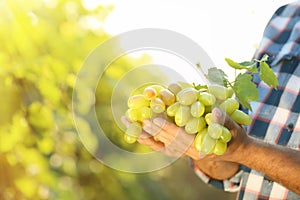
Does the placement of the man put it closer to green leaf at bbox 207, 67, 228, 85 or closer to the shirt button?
the shirt button

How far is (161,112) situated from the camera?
146cm

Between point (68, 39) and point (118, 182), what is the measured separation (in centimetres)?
79

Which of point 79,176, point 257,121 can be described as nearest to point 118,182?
point 79,176

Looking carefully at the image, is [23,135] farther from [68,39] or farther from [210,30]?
[210,30]

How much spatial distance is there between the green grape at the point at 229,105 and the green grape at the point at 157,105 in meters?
0.14

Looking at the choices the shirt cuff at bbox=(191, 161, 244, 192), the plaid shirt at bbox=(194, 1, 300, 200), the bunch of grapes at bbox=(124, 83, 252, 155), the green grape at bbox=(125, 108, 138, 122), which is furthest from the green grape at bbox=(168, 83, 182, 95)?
the shirt cuff at bbox=(191, 161, 244, 192)

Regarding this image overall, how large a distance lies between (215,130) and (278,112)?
648mm

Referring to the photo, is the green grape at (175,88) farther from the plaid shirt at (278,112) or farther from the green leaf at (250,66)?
the plaid shirt at (278,112)

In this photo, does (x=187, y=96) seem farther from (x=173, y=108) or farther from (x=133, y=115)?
(x=133, y=115)

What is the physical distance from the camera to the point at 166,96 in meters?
1.46

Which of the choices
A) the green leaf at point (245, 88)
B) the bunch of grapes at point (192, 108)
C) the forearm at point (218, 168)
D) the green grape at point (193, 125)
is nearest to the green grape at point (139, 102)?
the bunch of grapes at point (192, 108)

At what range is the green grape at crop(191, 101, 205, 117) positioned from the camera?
1.42 metres

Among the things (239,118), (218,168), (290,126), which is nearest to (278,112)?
(290,126)

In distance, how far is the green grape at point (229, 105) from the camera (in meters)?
1.48
